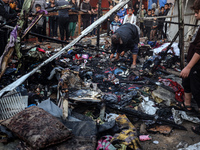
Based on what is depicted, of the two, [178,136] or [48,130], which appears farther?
[178,136]

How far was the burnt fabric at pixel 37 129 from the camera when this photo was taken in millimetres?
1980

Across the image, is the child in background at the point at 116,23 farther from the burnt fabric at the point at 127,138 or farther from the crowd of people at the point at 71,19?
the burnt fabric at the point at 127,138

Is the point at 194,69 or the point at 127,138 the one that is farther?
the point at 194,69

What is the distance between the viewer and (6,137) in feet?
7.45

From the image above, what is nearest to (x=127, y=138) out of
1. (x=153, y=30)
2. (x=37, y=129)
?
(x=37, y=129)

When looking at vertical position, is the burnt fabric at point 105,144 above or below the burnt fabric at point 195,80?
below

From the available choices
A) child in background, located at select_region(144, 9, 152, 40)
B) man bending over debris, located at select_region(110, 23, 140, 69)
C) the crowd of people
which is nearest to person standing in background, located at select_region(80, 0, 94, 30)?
the crowd of people

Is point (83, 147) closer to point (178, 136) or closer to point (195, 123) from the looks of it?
point (178, 136)

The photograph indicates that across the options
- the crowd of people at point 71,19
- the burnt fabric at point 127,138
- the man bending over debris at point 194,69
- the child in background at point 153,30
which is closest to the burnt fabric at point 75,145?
the burnt fabric at point 127,138

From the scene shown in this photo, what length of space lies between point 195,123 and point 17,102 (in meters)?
2.99

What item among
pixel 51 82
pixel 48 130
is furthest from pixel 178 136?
pixel 51 82

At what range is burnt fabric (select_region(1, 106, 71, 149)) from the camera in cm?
198

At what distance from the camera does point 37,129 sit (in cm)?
208

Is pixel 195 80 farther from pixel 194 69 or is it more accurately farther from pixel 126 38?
pixel 126 38
